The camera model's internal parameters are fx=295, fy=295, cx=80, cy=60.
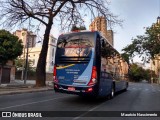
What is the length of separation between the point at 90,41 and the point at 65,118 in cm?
541

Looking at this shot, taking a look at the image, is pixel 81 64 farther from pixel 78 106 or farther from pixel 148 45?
pixel 148 45

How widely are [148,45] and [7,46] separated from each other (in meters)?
19.5

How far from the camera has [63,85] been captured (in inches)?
563

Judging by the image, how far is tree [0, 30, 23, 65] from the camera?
1629 inches

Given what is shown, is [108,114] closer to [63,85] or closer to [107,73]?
[63,85]

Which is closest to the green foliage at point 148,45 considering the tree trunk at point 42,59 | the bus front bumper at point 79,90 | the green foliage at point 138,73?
the tree trunk at point 42,59

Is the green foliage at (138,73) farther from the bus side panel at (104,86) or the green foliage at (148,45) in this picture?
the bus side panel at (104,86)

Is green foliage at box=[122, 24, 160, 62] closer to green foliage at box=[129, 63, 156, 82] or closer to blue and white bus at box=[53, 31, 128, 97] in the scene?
blue and white bus at box=[53, 31, 128, 97]

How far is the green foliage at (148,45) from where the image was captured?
113 ft

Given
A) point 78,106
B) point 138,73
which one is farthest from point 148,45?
point 138,73

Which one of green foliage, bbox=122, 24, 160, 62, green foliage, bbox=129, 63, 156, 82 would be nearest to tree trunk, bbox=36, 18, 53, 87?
green foliage, bbox=122, 24, 160, 62

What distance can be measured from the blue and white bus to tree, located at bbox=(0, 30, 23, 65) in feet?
91.9

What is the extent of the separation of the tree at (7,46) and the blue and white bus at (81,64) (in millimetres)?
28009

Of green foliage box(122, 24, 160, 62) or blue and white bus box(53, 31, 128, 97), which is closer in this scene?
blue and white bus box(53, 31, 128, 97)
